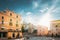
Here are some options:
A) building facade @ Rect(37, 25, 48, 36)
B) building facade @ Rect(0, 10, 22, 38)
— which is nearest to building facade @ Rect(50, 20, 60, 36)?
building facade @ Rect(37, 25, 48, 36)

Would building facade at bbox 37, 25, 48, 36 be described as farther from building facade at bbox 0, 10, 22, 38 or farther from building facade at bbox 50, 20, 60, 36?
building facade at bbox 0, 10, 22, 38

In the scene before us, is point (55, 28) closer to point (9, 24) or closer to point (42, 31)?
point (42, 31)

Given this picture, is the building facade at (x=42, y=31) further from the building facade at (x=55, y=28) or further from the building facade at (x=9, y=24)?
the building facade at (x=9, y=24)

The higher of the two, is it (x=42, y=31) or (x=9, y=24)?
(x=9, y=24)

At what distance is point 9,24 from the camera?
11.8ft

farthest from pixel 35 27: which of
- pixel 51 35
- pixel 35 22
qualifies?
pixel 51 35

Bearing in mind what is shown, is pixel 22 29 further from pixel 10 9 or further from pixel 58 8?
pixel 58 8

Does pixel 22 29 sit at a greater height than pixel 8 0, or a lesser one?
lesser

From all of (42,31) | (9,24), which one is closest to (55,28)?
(42,31)

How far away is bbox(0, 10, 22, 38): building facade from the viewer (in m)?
3.56

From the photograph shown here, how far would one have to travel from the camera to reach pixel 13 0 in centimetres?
368

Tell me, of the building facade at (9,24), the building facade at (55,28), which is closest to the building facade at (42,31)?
the building facade at (55,28)

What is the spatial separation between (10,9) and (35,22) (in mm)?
633

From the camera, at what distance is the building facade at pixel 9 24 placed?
3.56m
